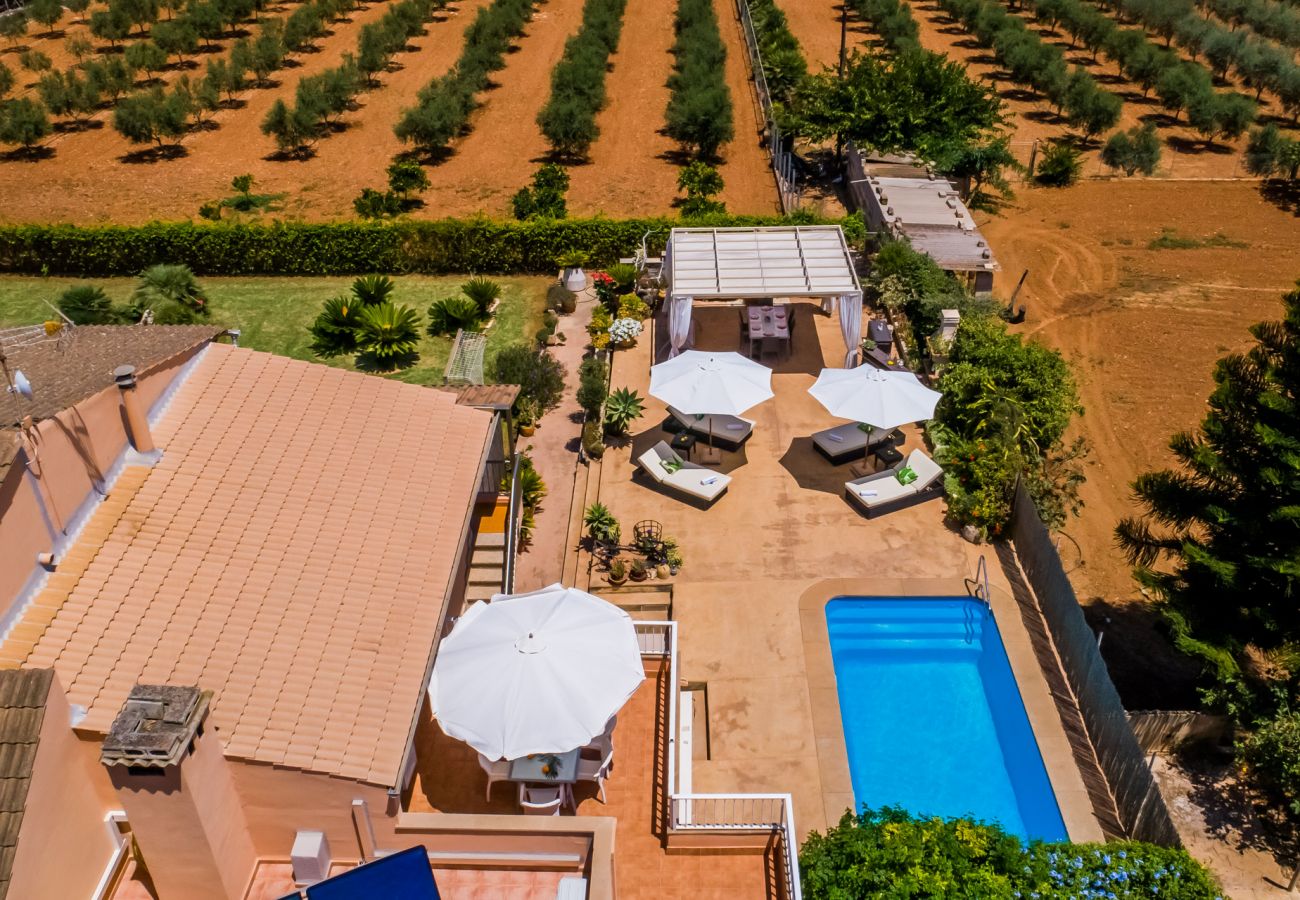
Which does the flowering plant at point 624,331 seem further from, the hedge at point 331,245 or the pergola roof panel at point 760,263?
the hedge at point 331,245

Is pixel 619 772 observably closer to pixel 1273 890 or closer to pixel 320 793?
pixel 320 793

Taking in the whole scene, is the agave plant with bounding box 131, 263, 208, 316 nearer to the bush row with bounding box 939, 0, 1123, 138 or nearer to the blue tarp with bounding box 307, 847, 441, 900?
the blue tarp with bounding box 307, 847, 441, 900

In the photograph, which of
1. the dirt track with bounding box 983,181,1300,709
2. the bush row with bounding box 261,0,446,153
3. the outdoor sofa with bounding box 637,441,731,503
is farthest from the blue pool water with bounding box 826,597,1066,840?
the bush row with bounding box 261,0,446,153

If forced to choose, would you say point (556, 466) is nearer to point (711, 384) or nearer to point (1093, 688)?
point (711, 384)

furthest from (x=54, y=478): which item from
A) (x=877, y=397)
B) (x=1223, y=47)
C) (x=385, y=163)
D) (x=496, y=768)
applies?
(x=1223, y=47)

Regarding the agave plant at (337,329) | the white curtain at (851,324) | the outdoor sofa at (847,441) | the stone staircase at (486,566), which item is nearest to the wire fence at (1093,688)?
the outdoor sofa at (847,441)

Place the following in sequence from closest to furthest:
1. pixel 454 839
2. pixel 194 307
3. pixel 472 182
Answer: pixel 454 839, pixel 194 307, pixel 472 182

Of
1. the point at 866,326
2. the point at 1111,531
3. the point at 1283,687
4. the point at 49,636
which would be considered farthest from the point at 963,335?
the point at 49,636

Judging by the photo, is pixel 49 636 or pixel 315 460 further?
pixel 315 460
